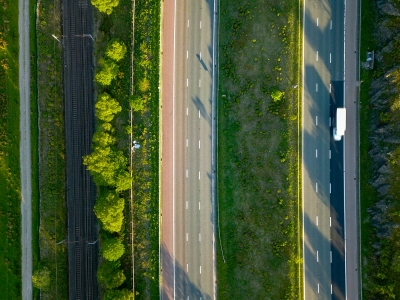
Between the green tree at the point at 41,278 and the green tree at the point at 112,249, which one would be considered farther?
the green tree at the point at 41,278

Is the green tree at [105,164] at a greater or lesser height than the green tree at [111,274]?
greater

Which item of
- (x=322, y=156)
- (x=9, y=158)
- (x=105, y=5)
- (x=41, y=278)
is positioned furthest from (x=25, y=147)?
(x=322, y=156)

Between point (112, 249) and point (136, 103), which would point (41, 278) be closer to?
point (112, 249)

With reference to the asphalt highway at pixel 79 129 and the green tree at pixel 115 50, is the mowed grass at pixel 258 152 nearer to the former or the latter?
the green tree at pixel 115 50

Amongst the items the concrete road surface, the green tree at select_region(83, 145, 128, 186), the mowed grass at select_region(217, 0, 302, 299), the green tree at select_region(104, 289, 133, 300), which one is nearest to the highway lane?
the mowed grass at select_region(217, 0, 302, 299)

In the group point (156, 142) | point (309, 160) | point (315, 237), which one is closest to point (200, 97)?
point (156, 142)

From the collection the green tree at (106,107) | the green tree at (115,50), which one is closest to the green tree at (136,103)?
the green tree at (106,107)
